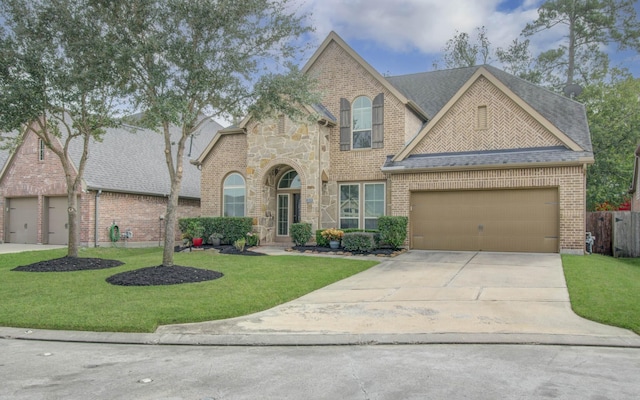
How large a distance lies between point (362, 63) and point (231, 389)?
16078 millimetres

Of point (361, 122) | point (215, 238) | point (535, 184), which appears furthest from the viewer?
point (361, 122)

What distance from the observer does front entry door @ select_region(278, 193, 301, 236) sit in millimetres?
19781

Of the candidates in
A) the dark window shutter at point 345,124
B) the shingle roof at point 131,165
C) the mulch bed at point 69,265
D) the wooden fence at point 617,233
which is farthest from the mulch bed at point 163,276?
the wooden fence at point 617,233

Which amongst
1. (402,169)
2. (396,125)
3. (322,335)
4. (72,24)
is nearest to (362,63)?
(396,125)

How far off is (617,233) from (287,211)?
40.4ft

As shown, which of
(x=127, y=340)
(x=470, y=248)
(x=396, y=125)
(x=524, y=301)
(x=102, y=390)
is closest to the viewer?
(x=102, y=390)

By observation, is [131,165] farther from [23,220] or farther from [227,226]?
[227,226]

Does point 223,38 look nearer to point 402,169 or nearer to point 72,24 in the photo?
point 72,24

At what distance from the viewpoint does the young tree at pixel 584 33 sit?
3028 cm

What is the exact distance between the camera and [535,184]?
14953 millimetres

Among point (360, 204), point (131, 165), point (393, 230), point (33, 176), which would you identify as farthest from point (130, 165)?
point (393, 230)

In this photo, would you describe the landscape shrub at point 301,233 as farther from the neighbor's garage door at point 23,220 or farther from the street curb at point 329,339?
the neighbor's garage door at point 23,220

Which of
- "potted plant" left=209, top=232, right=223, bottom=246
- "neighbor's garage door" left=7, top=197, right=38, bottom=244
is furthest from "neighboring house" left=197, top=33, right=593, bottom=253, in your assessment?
"neighbor's garage door" left=7, top=197, right=38, bottom=244

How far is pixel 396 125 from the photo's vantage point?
59.1ft
